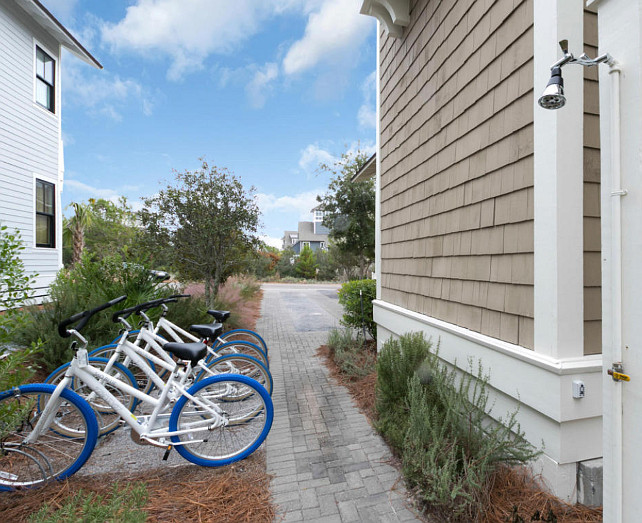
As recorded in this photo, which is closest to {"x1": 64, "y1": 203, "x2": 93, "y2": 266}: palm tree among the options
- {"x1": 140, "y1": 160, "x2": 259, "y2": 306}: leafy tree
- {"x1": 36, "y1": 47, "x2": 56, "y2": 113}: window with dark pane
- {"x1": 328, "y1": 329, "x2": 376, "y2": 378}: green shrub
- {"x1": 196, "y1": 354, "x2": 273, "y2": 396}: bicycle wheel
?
{"x1": 36, "y1": 47, "x2": 56, "y2": 113}: window with dark pane

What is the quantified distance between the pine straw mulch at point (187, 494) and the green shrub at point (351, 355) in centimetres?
205

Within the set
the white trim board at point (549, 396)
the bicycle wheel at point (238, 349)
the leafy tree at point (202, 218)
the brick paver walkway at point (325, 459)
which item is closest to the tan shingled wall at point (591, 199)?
the white trim board at point (549, 396)

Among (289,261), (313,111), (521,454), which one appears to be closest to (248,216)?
(521,454)

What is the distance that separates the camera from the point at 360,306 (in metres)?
5.88

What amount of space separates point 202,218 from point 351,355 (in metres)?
3.79

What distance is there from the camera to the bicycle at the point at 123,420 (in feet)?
6.97

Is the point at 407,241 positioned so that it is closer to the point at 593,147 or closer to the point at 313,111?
the point at 593,147

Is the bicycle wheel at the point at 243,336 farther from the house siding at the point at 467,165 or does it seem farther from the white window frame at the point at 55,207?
the white window frame at the point at 55,207

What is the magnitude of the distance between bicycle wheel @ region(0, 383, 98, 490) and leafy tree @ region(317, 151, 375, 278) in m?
14.0

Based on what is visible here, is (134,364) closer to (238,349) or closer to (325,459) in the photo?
(238,349)

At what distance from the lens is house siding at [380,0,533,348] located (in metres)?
2.08

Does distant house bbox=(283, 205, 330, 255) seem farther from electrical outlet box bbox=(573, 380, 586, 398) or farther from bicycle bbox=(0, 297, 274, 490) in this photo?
electrical outlet box bbox=(573, 380, 586, 398)

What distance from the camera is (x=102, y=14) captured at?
869cm

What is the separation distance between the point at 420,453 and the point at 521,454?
559 millimetres
